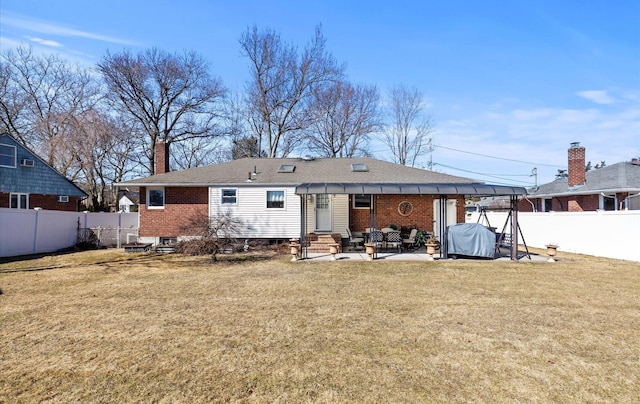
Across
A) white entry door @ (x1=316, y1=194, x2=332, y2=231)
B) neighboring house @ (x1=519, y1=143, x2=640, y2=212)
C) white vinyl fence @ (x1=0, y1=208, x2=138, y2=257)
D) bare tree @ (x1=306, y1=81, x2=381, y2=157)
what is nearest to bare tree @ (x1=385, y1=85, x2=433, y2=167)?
bare tree @ (x1=306, y1=81, x2=381, y2=157)

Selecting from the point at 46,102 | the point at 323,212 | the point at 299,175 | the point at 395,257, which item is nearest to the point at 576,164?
A: the point at 395,257

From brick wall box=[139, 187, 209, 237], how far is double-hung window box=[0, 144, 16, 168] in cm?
800

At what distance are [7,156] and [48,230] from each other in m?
6.77

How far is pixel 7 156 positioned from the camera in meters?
17.7

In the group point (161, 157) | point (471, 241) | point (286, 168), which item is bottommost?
point (471, 241)

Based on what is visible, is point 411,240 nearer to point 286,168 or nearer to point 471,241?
point 471,241

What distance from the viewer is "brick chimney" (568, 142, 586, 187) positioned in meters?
19.6

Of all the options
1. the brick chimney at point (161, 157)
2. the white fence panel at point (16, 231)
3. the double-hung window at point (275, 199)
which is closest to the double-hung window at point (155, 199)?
the brick chimney at point (161, 157)

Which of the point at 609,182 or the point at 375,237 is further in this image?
the point at 609,182

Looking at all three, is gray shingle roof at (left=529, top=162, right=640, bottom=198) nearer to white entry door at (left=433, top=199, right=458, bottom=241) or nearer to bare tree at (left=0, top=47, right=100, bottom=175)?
white entry door at (left=433, top=199, right=458, bottom=241)

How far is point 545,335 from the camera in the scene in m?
4.89

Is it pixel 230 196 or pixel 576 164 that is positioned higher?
pixel 576 164

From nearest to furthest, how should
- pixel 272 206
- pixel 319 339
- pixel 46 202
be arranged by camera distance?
pixel 319 339 < pixel 272 206 < pixel 46 202

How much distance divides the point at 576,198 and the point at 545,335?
19.0m
